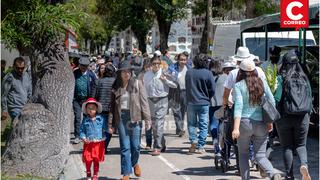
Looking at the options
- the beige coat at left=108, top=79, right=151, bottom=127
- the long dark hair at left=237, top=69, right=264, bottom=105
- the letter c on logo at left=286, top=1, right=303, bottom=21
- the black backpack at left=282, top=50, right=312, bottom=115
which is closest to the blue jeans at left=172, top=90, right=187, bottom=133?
the letter c on logo at left=286, top=1, right=303, bottom=21

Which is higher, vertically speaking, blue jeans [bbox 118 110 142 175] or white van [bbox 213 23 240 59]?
white van [bbox 213 23 240 59]

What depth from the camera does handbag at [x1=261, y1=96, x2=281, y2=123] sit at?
740cm

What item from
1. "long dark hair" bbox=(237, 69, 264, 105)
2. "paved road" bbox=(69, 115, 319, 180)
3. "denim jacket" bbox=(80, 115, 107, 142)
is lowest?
"paved road" bbox=(69, 115, 319, 180)

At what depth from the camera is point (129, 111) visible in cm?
869

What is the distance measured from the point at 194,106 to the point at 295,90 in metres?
3.18

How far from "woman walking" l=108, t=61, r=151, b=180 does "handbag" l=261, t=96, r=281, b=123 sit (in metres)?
1.90

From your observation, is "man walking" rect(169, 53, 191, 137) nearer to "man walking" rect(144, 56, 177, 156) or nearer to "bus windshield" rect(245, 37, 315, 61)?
"man walking" rect(144, 56, 177, 156)

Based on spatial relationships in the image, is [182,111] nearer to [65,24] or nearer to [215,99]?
[215,99]

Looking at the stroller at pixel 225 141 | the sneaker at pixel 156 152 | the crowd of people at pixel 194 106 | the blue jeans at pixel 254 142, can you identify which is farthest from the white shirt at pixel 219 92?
the blue jeans at pixel 254 142

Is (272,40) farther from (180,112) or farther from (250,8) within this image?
(250,8)

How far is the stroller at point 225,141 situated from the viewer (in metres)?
8.37

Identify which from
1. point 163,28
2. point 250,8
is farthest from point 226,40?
point 163,28

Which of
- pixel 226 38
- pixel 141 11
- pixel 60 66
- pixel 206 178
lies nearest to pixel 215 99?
pixel 206 178

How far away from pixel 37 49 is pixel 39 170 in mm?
1675
